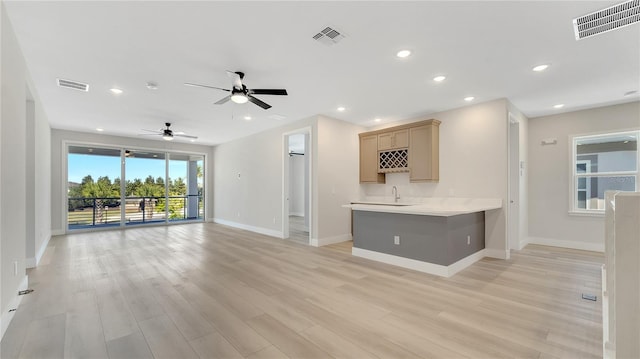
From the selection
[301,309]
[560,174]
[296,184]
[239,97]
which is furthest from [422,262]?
[296,184]

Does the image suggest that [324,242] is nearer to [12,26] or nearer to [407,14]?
[407,14]

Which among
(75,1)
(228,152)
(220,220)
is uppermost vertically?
(75,1)

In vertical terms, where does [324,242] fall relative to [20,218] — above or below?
below

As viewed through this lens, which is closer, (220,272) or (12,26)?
(12,26)

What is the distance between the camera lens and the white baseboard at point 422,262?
370 cm

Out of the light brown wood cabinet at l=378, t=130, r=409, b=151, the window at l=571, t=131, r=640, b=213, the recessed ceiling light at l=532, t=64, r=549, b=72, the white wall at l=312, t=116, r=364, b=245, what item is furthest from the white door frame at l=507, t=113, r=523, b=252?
the white wall at l=312, t=116, r=364, b=245

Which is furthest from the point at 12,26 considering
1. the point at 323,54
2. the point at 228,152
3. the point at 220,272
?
the point at 228,152

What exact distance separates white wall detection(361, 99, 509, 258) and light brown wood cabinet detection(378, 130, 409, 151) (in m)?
0.59

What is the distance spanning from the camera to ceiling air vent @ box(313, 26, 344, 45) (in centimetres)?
264

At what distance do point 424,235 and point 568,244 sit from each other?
367cm

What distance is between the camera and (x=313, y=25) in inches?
101

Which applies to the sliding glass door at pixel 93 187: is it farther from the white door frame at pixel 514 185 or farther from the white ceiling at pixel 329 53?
the white door frame at pixel 514 185

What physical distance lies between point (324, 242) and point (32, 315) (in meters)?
4.27

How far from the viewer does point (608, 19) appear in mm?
2428
